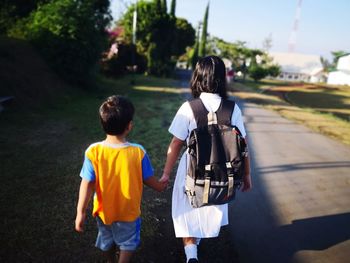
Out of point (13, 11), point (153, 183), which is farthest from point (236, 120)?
point (13, 11)

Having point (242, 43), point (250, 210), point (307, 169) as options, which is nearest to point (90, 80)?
point (307, 169)

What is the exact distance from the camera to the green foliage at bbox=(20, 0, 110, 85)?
44.3ft

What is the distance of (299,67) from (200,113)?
85.5m

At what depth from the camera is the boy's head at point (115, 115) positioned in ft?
7.47

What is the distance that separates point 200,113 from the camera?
259 cm

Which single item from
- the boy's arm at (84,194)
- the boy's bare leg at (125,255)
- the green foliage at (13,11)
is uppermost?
the green foliage at (13,11)

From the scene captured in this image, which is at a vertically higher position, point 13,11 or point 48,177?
point 13,11

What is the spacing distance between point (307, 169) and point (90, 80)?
37.9ft

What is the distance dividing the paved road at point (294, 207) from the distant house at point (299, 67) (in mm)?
68194

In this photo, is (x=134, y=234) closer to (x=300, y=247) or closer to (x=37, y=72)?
(x=300, y=247)

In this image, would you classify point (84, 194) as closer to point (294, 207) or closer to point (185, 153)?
point (185, 153)

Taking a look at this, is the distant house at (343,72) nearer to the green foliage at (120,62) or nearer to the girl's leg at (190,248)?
the green foliage at (120,62)

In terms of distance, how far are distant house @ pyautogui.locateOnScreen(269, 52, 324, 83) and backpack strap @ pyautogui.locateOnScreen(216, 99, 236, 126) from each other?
73.0m

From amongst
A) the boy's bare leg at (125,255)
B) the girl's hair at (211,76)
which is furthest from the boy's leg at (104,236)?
the girl's hair at (211,76)
